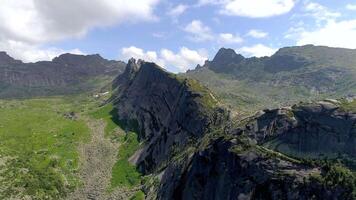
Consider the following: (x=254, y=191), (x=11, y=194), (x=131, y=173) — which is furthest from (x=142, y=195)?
(x=254, y=191)

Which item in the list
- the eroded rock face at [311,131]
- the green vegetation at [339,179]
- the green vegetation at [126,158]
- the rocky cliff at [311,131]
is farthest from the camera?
the green vegetation at [126,158]

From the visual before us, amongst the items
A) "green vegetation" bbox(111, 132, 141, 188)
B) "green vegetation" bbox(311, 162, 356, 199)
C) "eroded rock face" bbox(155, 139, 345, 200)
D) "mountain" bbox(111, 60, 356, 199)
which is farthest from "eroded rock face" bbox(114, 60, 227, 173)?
"green vegetation" bbox(311, 162, 356, 199)

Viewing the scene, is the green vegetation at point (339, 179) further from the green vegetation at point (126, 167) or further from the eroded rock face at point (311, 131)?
the green vegetation at point (126, 167)

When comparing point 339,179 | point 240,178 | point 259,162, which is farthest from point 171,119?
point 339,179

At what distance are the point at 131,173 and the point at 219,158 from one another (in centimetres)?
7518

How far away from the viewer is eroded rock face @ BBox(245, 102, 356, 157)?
78312 mm

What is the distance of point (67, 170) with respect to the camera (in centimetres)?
15300

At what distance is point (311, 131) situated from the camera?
82.1 m

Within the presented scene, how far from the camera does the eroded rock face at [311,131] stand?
78312 millimetres

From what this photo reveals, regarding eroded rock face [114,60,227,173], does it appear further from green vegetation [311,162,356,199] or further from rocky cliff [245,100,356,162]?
green vegetation [311,162,356,199]

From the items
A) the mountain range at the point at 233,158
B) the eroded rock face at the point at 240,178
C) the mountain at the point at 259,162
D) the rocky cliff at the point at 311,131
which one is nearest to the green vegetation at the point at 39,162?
the mountain range at the point at 233,158

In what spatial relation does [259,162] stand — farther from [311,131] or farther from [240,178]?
[311,131]

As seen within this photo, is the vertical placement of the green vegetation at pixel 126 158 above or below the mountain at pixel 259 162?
below

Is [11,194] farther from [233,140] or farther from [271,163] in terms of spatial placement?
[271,163]
